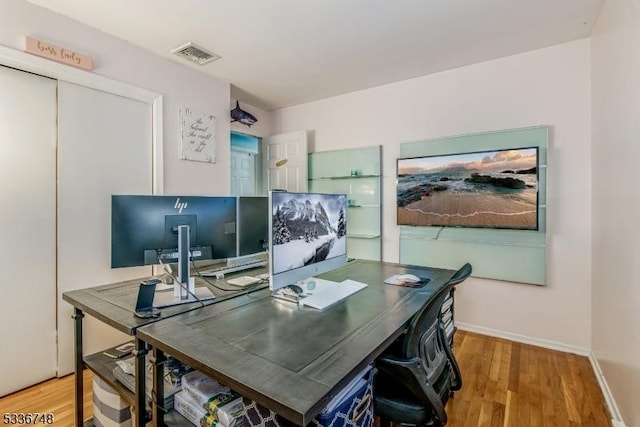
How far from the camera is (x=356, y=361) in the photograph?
3.06 feet

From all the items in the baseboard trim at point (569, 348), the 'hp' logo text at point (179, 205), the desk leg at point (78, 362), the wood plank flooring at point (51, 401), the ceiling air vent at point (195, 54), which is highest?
the ceiling air vent at point (195, 54)

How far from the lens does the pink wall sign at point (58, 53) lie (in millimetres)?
2119

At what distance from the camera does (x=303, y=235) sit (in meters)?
1.55

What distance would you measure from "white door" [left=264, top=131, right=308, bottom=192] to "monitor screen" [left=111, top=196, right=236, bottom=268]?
2.41 meters

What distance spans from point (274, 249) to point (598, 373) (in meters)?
2.56

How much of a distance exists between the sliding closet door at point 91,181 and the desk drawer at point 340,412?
2.15m

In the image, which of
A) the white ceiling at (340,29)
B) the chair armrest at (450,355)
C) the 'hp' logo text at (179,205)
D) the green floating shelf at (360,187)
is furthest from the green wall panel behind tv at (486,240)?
the 'hp' logo text at (179,205)

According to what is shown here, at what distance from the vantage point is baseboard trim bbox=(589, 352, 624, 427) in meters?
1.72

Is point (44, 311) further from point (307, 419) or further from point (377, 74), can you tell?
point (377, 74)

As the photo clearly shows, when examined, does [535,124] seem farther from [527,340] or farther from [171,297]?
[171,297]

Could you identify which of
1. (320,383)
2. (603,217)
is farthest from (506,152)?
(320,383)

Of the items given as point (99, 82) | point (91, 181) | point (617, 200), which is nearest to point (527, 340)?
point (617, 200)

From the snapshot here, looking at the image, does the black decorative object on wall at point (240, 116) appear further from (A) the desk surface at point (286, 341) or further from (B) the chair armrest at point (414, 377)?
(B) the chair armrest at point (414, 377)

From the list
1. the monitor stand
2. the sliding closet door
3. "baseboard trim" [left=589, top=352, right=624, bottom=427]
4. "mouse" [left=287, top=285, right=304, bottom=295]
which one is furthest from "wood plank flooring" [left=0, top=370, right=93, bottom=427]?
"baseboard trim" [left=589, top=352, right=624, bottom=427]
